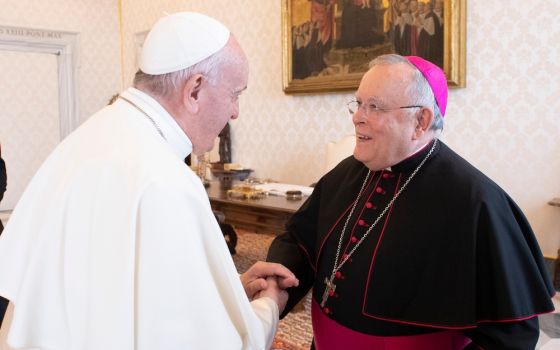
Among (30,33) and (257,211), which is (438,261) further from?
(30,33)

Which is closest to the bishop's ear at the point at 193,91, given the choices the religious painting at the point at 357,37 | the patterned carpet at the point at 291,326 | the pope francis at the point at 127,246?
the pope francis at the point at 127,246

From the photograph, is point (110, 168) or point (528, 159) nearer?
point (110, 168)

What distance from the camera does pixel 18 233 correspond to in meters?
1.39

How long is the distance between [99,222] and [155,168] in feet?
0.61

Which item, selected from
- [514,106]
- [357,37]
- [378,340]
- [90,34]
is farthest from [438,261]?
[90,34]

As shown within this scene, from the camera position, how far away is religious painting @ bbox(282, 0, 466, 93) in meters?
4.80

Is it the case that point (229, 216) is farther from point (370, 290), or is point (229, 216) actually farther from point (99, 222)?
point (99, 222)

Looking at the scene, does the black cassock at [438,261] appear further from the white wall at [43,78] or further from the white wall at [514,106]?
the white wall at [43,78]

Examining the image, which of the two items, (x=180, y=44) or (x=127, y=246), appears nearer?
(x=127, y=246)

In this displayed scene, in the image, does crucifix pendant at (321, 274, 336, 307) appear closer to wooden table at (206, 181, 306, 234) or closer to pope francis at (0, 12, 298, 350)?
pope francis at (0, 12, 298, 350)

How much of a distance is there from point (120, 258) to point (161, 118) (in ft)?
1.40

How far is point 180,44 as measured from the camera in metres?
1.52

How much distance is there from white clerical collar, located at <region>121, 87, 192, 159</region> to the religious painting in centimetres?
387

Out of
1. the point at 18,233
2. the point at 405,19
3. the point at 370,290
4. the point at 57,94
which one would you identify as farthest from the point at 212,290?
the point at 57,94
